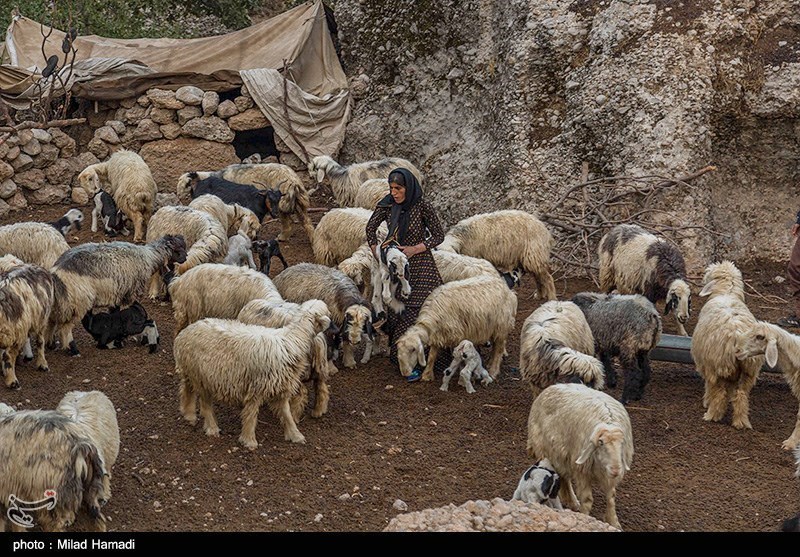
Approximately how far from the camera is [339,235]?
10812 mm

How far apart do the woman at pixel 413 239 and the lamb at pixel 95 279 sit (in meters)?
2.26

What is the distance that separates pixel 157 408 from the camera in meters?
8.09

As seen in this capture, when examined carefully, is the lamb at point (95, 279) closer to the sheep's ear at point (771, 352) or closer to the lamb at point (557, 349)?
the lamb at point (557, 349)

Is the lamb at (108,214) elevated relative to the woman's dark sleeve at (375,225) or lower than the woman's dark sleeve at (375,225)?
lower

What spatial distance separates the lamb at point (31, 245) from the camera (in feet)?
33.0

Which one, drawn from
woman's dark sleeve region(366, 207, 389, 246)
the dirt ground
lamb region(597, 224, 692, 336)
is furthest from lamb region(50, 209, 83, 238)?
lamb region(597, 224, 692, 336)

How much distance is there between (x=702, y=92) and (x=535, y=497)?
7151 millimetres

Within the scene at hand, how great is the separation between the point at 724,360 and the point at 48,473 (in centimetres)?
499

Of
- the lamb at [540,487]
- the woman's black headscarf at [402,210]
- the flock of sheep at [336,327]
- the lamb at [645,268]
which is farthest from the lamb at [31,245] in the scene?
the lamb at [540,487]

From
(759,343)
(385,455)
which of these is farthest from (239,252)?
(759,343)

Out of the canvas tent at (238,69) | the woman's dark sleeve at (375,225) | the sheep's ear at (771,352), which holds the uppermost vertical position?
the canvas tent at (238,69)

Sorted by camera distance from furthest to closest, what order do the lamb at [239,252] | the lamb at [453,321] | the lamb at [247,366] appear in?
the lamb at [239,252] → the lamb at [453,321] → the lamb at [247,366]

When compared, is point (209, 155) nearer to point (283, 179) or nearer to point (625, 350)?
point (283, 179)

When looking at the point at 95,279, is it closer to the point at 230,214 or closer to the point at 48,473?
the point at 230,214
